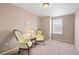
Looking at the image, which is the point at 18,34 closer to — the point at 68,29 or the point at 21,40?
the point at 21,40

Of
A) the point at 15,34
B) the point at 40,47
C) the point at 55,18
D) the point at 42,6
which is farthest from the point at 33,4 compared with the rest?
the point at 40,47

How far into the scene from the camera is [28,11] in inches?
86.0

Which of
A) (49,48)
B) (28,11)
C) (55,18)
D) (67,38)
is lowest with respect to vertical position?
(49,48)

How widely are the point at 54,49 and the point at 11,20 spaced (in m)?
1.00

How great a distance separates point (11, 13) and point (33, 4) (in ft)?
1.51

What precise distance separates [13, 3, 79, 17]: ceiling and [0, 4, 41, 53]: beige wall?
0.33 ft

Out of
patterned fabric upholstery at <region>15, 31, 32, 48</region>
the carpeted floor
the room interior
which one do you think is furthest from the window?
patterned fabric upholstery at <region>15, 31, 32, 48</region>

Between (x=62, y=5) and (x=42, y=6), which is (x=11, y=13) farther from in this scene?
(x=62, y=5)

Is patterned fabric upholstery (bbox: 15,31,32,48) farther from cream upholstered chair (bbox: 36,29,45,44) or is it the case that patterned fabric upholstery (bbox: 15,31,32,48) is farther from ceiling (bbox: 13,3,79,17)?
ceiling (bbox: 13,3,79,17)

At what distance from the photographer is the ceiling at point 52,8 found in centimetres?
206

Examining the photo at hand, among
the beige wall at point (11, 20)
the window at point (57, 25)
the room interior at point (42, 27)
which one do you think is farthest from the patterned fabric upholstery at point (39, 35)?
the window at point (57, 25)

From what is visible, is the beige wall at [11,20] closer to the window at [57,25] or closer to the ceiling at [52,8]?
the ceiling at [52,8]

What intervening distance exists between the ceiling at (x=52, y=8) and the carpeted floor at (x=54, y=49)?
1.92ft

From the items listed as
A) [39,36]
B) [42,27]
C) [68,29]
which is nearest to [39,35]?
[39,36]
